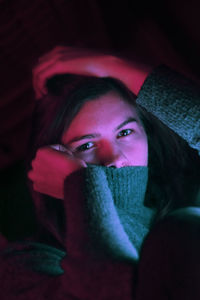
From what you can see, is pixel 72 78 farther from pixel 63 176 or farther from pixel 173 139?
pixel 173 139

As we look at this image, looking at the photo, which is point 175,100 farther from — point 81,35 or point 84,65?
point 81,35

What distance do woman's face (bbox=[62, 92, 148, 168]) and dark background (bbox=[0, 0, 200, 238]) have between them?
0.23 meters

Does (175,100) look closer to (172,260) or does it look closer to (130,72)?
(130,72)

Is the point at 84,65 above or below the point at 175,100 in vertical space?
above

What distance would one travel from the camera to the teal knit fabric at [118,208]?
571 millimetres

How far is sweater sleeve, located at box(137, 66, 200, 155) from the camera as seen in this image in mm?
678

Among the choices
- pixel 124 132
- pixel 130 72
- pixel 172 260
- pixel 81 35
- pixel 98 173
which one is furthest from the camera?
pixel 81 35

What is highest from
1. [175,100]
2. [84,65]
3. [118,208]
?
[84,65]

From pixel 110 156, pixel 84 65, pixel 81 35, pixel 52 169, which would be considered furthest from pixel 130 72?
pixel 81 35

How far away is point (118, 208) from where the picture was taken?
817 mm

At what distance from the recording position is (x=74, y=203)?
65cm

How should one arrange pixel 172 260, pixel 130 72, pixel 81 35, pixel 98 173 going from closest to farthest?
pixel 172 260, pixel 98 173, pixel 130 72, pixel 81 35

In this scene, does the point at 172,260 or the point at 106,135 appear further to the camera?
the point at 106,135

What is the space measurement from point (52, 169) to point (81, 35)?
26.8 inches
